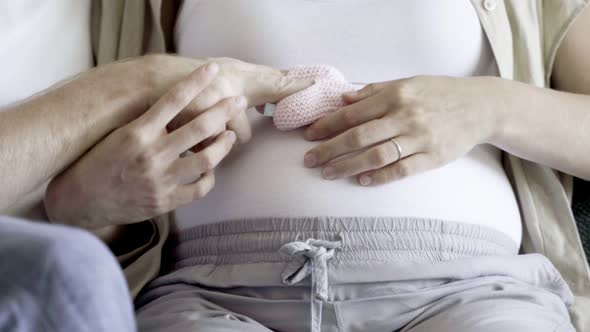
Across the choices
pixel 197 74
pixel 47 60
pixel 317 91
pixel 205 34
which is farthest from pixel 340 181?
pixel 47 60

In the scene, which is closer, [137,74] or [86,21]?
[137,74]

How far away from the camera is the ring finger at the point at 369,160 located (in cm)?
87

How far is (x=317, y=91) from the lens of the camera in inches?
36.2

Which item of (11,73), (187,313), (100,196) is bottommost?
(187,313)

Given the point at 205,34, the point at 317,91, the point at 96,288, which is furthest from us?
the point at 205,34

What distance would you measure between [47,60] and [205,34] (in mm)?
244

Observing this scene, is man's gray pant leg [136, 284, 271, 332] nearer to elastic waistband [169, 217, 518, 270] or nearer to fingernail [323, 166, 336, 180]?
elastic waistband [169, 217, 518, 270]

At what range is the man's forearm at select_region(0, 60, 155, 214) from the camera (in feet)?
2.65

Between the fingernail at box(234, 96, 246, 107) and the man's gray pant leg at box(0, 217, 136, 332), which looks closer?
the man's gray pant leg at box(0, 217, 136, 332)

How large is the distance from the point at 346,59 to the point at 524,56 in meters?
0.32

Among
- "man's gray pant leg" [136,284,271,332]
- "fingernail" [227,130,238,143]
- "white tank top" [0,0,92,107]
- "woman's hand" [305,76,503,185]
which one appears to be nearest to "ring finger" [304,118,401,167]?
"woman's hand" [305,76,503,185]

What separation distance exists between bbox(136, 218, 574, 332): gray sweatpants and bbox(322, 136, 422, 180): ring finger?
2.5 inches

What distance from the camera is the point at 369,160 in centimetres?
87

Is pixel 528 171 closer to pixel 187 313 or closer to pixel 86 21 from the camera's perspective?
pixel 187 313
